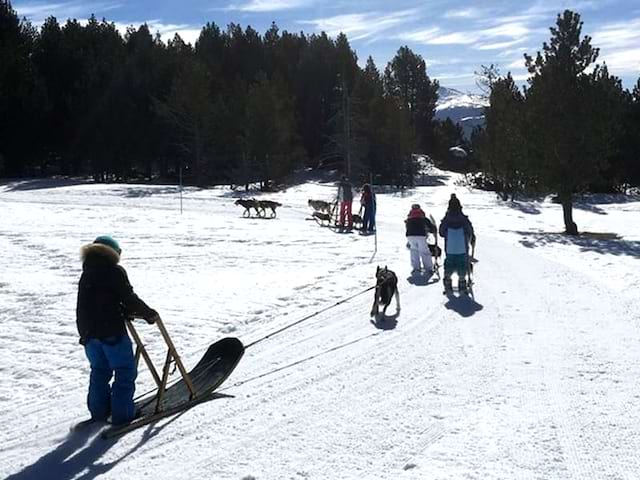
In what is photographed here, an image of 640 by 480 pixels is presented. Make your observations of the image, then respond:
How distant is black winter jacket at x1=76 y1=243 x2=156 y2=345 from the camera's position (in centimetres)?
611

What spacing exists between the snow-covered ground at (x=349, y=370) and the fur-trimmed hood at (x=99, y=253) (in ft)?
4.75

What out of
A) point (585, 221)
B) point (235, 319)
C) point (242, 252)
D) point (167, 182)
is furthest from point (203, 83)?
point (235, 319)

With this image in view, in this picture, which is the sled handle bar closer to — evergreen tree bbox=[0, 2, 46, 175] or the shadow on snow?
the shadow on snow

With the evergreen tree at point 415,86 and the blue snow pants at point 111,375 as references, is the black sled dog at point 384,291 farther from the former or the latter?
the evergreen tree at point 415,86

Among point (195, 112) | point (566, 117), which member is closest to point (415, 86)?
point (195, 112)

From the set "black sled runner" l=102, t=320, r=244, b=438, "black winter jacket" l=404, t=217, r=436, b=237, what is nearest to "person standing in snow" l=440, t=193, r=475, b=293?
"black winter jacket" l=404, t=217, r=436, b=237

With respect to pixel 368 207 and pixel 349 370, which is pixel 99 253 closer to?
pixel 349 370

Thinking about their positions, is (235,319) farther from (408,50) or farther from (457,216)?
(408,50)

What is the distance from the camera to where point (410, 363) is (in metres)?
8.26

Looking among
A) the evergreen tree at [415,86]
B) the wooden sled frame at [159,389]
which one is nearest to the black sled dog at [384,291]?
the wooden sled frame at [159,389]

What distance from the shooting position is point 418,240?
50.0 feet

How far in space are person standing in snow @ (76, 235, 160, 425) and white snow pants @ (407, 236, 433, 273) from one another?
31.6ft

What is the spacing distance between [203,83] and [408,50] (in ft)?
95.6

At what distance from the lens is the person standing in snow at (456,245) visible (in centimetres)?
1288
